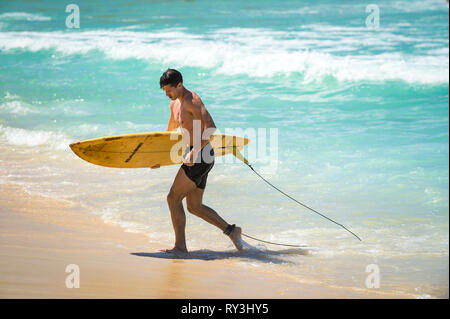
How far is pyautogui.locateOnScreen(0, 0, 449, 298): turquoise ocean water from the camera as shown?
5.49 meters

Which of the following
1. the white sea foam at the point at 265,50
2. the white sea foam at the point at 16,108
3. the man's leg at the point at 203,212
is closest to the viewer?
the man's leg at the point at 203,212

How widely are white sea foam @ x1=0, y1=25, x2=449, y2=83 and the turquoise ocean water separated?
2.1 inches

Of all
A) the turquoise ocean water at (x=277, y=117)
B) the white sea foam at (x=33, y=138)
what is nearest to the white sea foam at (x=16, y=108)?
the turquoise ocean water at (x=277, y=117)

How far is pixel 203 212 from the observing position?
16.3 ft

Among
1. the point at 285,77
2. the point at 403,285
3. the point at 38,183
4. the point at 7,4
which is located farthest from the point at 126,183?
the point at 7,4

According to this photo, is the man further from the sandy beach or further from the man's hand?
the sandy beach

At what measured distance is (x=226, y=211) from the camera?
20.6 feet

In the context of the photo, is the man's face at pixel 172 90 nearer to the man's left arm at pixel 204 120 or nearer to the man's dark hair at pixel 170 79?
the man's dark hair at pixel 170 79

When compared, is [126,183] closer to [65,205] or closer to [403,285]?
[65,205]

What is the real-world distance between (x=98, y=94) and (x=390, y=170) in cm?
674

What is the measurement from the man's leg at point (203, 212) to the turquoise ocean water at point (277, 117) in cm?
18

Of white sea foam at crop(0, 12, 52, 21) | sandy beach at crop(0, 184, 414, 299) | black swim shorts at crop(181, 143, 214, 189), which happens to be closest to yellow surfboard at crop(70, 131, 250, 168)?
black swim shorts at crop(181, 143, 214, 189)

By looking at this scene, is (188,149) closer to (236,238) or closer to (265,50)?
(236,238)

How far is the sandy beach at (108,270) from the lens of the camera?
3.70 m
